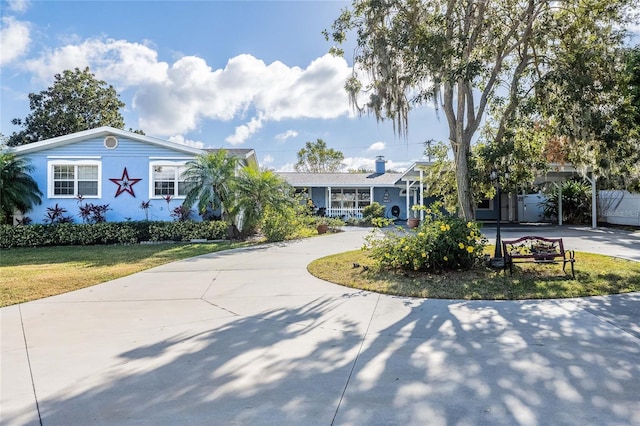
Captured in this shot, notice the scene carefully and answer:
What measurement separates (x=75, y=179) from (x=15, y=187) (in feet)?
6.35

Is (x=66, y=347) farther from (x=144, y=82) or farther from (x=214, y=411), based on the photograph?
(x=144, y=82)

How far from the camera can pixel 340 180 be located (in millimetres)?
25375

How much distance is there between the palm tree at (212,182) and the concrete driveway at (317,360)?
7.84 m

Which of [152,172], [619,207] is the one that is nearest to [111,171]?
[152,172]

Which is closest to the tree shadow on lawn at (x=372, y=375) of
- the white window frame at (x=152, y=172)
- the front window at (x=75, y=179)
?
the white window frame at (x=152, y=172)

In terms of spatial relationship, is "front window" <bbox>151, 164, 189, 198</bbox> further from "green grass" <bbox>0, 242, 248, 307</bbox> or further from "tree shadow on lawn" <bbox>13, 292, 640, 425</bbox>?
"tree shadow on lawn" <bbox>13, 292, 640, 425</bbox>

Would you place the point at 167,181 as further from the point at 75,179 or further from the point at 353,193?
the point at 353,193

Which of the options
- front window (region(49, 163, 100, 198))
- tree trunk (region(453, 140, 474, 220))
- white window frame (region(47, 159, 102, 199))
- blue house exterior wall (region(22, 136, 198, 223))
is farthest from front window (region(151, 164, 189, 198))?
tree trunk (region(453, 140, 474, 220))

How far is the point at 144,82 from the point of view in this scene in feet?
54.4

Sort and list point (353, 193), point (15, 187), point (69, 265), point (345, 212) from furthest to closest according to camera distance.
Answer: point (353, 193), point (345, 212), point (15, 187), point (69, 265)

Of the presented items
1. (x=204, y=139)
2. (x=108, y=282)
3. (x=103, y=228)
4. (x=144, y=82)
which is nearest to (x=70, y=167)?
(x=103, y=228)

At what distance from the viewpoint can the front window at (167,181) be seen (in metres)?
15.4

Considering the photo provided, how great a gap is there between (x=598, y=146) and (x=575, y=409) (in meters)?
7.85

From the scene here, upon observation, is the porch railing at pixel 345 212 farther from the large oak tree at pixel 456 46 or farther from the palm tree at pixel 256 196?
the large oak tree at pixel 456 46
